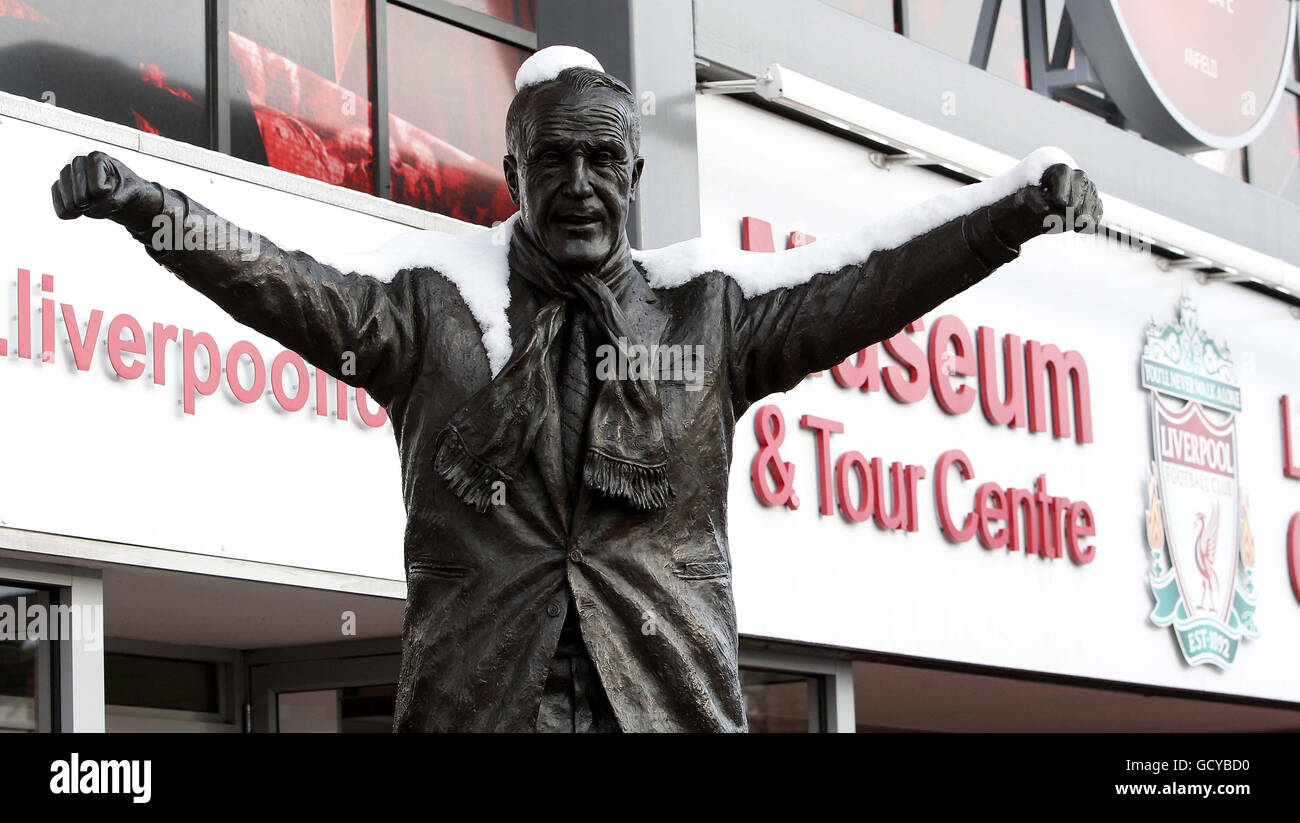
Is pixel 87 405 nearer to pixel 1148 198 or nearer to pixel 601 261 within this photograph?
pixel 601 261

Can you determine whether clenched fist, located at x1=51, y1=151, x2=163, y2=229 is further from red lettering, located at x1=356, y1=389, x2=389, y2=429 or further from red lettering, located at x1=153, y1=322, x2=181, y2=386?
red lettering, located at x1=356, y1=389, x2=389, y2=429

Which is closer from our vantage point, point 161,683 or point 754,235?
point 754,235

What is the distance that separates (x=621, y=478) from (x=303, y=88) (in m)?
6.52

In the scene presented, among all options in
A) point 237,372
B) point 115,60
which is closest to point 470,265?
point 237,372

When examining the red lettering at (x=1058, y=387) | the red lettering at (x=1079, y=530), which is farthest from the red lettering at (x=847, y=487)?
the red lettering at (x=1079, y=530)

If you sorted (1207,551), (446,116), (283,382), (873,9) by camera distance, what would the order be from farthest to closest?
(1207,551) < (873,9) < (446,116) < (283,382)

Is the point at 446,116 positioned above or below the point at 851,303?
above

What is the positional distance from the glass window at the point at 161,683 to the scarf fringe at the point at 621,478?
25.5 ft

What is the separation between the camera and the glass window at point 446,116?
10.1 metres

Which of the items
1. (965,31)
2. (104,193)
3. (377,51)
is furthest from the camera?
(965,31)

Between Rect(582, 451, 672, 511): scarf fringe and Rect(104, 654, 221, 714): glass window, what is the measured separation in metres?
7.76

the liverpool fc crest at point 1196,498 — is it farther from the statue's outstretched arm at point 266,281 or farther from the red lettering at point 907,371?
the statue's outstretched arm at point 266,281

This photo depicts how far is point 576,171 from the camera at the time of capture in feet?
11.5

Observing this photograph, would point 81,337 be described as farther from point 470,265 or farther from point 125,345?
point 470,265
